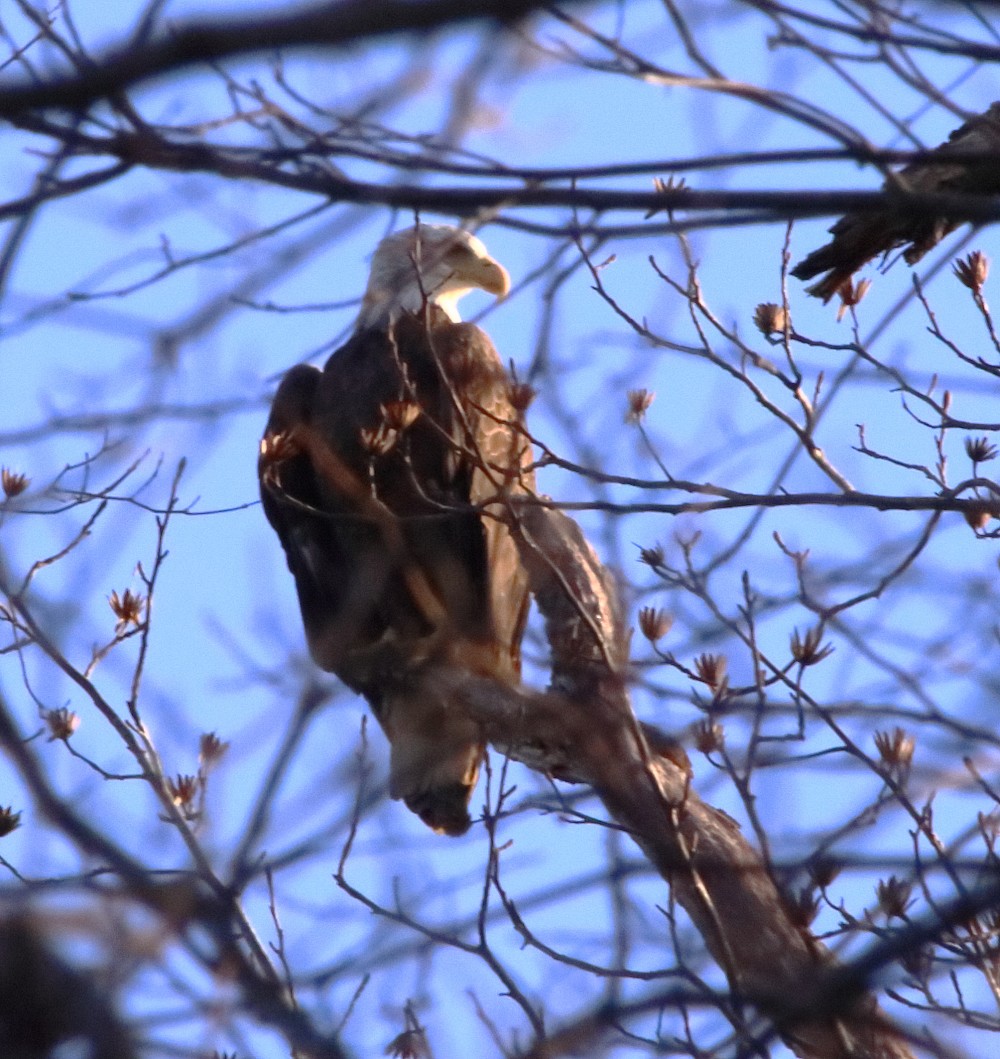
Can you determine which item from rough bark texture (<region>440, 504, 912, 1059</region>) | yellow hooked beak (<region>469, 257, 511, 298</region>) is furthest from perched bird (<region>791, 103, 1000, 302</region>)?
yellow hooked beak (<region>469, 257, 511, 298</region>)

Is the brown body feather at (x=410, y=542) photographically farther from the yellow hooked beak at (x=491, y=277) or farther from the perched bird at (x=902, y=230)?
the perched bird at (x=902, y=230)

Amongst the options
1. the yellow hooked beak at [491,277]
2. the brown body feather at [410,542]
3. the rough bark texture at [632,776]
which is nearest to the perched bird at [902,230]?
the rough bark texture at [632,776]

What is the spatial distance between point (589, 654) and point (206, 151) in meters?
2.50

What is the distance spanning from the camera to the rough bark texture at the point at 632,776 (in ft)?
9.92

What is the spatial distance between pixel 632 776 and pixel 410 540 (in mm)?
2672

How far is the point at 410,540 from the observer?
5902 millimetres

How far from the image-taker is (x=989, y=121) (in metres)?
3.30

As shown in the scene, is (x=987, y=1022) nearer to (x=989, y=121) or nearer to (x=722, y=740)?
(x=722, y=740)

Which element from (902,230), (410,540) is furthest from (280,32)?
(410,540)

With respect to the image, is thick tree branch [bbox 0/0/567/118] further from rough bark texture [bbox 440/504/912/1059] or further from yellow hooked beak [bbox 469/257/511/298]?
yellow hooked beak [bbox 469/257/511/298]

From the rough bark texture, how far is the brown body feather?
33 centimetres

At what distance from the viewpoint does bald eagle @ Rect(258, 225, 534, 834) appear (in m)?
5.50

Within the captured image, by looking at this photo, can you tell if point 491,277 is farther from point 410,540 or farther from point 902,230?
point 902,230

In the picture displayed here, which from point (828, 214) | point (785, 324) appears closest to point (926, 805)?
point (785, 324)
